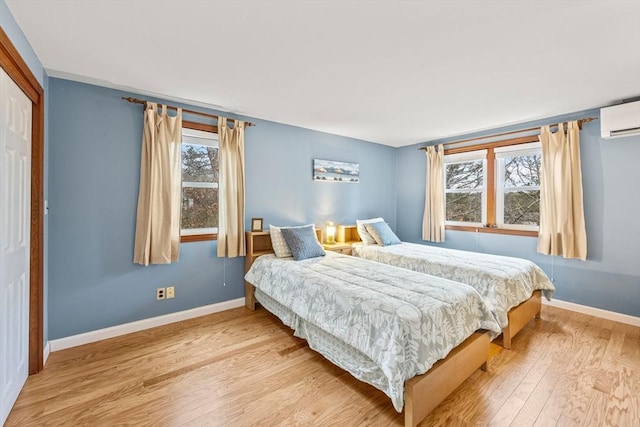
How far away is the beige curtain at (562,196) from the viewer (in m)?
3.13

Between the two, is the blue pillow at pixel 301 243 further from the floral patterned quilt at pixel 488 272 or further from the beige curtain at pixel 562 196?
the beige curtain at pixel 562 196

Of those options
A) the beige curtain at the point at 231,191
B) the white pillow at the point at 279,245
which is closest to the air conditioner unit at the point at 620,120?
the white pillow at the point at 279,245

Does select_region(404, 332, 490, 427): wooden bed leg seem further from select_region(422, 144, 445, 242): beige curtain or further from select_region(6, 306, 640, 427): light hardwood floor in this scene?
select_region(422, 144, 445, 242): beige curtain

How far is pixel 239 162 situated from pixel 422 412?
2858mm

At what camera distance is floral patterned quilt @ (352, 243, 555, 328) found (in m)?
2.47

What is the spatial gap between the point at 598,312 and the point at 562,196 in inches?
53.4

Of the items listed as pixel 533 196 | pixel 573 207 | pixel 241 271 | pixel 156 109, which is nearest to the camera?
pixel 156 109

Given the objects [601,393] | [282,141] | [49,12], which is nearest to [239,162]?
[282,141]

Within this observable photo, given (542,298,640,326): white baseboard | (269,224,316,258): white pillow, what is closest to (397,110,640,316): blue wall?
(542,298,640,326): white baseboard

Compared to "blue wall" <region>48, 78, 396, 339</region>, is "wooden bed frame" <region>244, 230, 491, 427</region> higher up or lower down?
lower down

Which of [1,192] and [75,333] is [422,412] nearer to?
[1,192]

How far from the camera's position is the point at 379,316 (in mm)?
1715

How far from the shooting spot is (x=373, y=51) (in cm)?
197

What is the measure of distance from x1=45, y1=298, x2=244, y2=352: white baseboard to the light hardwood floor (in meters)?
0.07
